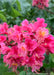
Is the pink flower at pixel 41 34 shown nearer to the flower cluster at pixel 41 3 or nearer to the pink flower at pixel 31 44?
the pink flower at pixel 31 44

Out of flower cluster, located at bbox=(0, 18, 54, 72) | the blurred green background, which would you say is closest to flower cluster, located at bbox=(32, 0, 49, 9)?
the blurred green background

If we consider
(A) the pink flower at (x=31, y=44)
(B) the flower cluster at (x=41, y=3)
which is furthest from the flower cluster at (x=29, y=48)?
(B) the flower cluster at (x=41, y=3)

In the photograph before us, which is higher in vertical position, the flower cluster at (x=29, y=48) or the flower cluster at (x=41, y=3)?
the flower cluster at (x=29, y=48)

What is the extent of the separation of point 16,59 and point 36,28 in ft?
0.57

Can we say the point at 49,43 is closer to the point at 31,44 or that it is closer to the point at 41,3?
the point at 31,44

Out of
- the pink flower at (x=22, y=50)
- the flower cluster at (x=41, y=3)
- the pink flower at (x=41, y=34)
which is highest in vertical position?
the pink flower at (x=41, y=34)

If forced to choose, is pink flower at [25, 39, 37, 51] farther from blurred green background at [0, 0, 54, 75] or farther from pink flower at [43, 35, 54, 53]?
blurred green background at [0, 0, 54, 75]

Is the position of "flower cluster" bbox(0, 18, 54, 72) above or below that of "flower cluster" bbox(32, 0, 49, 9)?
above

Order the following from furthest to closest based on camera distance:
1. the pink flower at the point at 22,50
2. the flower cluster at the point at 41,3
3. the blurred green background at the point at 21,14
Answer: the flower cluster at the point at 41,3 < the blurred green background at the point at 21,14 < the pink flower at the point at 22,50

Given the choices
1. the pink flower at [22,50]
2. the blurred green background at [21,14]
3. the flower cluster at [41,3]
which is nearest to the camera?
the pink flower at [22,50]

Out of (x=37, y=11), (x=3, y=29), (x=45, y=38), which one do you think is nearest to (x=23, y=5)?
(x=37, y=11)

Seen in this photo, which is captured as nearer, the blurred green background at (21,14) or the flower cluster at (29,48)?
the flower cluster at (29,48)

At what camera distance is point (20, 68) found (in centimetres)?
74

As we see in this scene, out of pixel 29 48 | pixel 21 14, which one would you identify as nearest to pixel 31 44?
pixel 29 48
